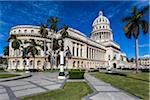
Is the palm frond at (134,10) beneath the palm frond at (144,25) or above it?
above

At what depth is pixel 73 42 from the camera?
77.2 meters

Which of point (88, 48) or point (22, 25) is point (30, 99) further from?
point (88, 48)

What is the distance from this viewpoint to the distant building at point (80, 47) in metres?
64.6

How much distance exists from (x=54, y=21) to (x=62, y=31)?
5.93m

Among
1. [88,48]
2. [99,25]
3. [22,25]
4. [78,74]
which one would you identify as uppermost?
[99,25]

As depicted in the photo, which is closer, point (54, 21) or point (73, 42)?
point (54, 21)

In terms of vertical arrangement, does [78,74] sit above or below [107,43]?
below

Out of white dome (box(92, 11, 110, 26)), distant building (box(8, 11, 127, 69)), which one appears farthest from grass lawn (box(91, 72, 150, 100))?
white dome (box(92, 11, 110, 26))

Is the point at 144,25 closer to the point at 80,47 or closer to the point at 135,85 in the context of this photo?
the point at 135,85

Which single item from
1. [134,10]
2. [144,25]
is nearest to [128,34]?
[144,25]

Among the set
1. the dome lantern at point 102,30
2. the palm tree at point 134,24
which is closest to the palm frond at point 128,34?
the palm tree at point 134,24

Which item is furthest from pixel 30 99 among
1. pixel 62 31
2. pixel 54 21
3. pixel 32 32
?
pixel 32 32

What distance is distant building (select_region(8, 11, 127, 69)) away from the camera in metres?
64.6

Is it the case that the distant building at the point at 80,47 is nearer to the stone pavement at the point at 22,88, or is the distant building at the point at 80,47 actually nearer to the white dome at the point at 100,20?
the white dome at the point at 100,20
